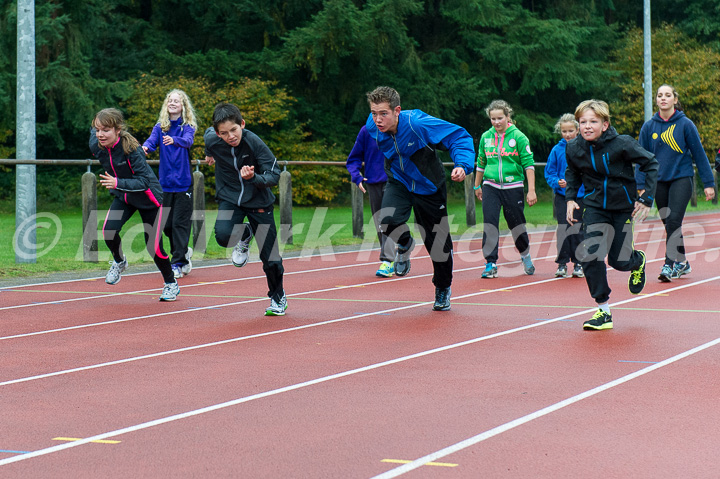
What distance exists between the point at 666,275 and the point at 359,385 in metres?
5.90

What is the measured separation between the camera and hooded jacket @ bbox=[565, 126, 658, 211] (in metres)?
7.87

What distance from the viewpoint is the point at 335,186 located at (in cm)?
3175

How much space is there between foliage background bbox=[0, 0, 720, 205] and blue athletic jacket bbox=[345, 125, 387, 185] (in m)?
18.3

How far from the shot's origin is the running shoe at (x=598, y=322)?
25.7 feet

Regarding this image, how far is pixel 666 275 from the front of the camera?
10.9 metres

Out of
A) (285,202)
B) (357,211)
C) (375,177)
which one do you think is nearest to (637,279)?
(375,177)

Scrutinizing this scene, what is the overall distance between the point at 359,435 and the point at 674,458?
4.51 ft

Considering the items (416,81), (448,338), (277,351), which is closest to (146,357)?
(277,351)

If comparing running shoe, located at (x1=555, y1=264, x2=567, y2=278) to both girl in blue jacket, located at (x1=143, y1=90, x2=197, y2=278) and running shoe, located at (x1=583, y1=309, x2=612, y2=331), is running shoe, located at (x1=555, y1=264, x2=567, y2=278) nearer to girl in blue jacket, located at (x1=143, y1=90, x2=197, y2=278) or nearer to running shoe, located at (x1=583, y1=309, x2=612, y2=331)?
running shoe, located at (x1=583, y1=309, x2=612, y2=331)

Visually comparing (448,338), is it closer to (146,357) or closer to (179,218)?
(146,357)

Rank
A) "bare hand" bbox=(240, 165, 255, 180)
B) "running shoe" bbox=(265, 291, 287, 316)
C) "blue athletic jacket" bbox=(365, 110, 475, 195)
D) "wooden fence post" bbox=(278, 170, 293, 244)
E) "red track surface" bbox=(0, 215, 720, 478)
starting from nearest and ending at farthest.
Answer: "red track surface" bbox=(0, 215, 720, 478) → "bare hand" bbox=(240, 165, 255, 180) → "blue athletic jacket" bbox=(365, 110, 475, 195) → "running shoe" bbox=(265, 291, 287, 316) → "wooden fence post" bbox=(278, 170, 293, 244)

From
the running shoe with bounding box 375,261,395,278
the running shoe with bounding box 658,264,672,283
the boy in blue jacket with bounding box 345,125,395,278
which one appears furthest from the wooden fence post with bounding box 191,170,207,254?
the running shoe with bounding box 658,264,672,283

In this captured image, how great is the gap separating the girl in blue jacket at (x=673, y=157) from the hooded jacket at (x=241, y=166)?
13.5 feet

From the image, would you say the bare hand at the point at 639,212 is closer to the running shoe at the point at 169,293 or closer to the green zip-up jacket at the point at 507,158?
the green zip-up jacket at the point at 507,158
